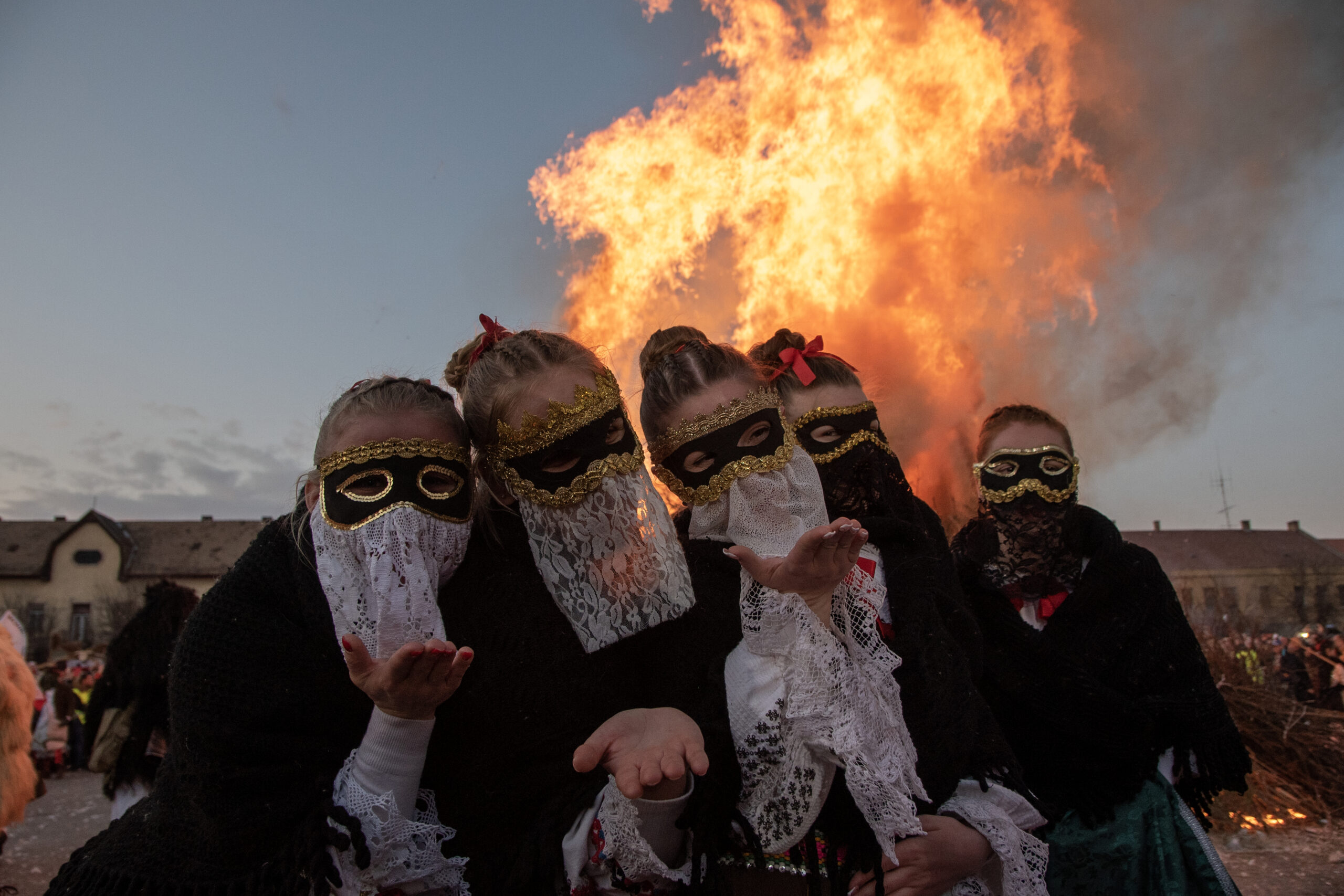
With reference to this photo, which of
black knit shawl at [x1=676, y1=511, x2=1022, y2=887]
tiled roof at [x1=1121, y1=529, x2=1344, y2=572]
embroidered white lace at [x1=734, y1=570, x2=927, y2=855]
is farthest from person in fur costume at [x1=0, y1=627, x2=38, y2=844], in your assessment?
tiled roof at [x1=1121, y1=529, x2=1344, y2=572]

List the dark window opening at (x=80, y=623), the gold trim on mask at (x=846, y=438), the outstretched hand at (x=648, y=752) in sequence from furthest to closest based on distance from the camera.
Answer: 1. the dark window opening at (x=80, y=623)
2. the gold trim on mask at (x=846, y=438)
3. the outstretched hand at (x=648, y=752)

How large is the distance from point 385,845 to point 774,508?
148 cm

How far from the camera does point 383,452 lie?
2322 millimetres

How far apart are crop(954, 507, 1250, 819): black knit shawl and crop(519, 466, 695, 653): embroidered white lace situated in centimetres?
176

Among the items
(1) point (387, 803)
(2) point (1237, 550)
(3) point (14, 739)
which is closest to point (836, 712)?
(1) point (387, 803)

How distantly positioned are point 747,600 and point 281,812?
1401 millimetres

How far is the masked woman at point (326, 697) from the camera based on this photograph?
81.0 inches

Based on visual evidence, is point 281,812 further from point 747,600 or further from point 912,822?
point 912,822

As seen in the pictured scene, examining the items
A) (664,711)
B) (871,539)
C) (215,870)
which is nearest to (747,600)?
(664,711)

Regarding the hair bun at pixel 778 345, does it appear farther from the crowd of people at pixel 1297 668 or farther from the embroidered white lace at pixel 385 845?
the crowd of people at pixel 1297 668

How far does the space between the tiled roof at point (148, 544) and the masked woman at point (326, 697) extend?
48.0 m

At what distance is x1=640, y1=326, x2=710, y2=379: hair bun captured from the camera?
3.07 meters

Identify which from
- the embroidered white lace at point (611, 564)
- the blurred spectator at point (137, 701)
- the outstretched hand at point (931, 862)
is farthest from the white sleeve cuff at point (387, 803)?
the blurred spectator at point (137, 701)

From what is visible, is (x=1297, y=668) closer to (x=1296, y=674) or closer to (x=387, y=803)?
(x=1296, y=674)
